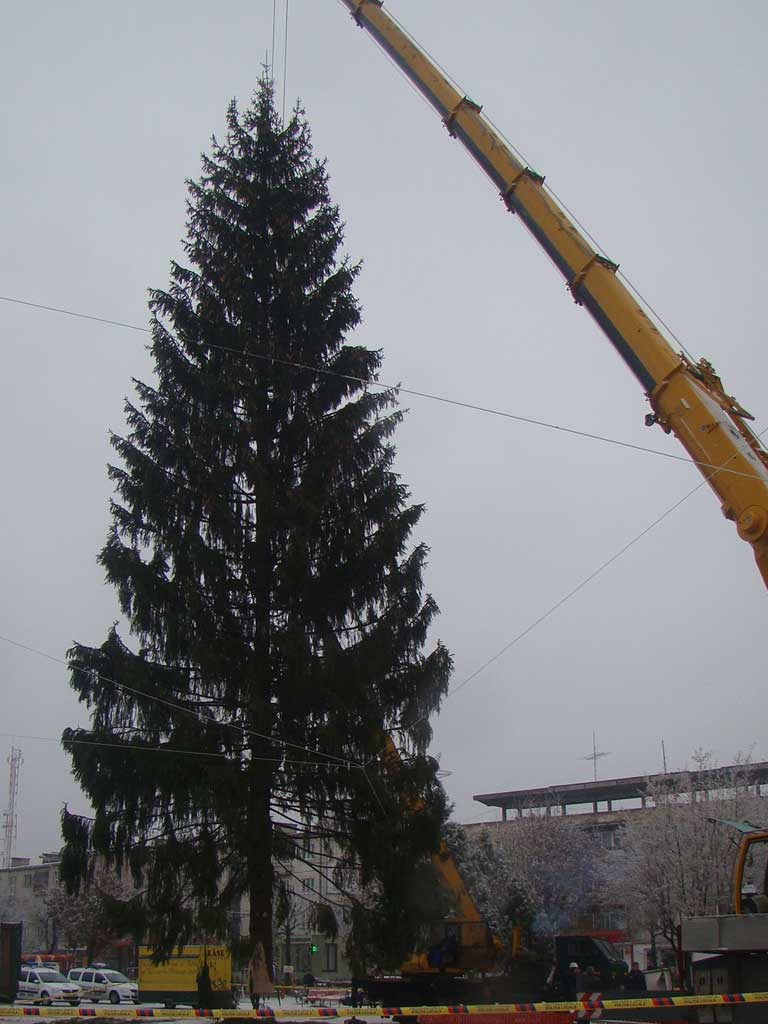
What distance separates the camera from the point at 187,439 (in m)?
18.0

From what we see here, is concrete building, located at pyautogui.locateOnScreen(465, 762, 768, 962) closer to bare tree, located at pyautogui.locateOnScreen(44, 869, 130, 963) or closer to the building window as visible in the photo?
the building window

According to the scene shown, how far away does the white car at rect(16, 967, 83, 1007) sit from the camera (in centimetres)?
3795

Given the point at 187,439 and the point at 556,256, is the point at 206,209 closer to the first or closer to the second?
the point at 187,439

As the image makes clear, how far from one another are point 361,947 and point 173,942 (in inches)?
120

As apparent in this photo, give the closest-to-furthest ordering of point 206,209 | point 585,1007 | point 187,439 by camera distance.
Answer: point 585,1007
point 187,439
point 206,209

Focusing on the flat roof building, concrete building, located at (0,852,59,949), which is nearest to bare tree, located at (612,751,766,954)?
the flat roof building

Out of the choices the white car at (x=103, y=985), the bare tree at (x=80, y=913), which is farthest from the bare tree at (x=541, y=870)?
the bare tree at (x=80, y=913)

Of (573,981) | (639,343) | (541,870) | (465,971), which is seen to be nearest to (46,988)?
(541,870)

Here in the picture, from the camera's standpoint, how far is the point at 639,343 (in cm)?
1392

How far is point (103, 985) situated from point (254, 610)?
31.2 m

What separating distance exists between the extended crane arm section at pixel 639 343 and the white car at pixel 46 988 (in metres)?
34.0

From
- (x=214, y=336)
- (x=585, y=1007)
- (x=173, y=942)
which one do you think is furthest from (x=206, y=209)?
(x=585, y=1007)

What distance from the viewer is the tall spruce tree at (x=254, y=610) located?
15.9m

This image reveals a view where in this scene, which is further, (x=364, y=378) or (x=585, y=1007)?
(x=364, y=378)
